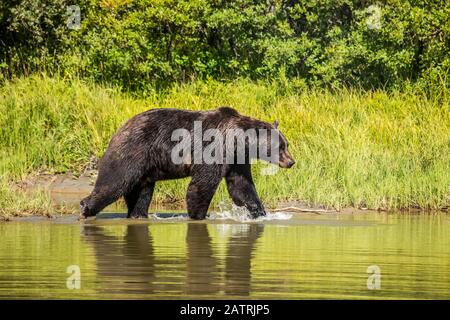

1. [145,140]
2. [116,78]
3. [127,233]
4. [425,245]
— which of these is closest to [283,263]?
[425,245]

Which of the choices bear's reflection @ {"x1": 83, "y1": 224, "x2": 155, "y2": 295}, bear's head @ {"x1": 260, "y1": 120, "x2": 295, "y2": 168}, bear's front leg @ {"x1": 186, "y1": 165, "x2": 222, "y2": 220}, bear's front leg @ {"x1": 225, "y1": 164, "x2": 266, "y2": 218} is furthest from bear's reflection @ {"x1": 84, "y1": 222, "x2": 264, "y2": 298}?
bear's head @ {"x1": 260, "y1": 120, "x2": 295, "y2": 168}

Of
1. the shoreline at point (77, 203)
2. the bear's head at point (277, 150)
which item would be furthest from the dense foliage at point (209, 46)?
the bear's head at point (277, 150)

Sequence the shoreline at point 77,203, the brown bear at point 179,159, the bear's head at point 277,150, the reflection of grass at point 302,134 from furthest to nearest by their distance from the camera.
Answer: the reflection of grass at point 302,134 → the bear's head at point 277,150 → the shoreline at point 77,203 → the brown bear at point 179,159

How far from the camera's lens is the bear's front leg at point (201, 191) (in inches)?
496

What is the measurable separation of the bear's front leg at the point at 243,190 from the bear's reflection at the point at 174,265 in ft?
4.55

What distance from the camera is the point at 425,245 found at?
10.2m

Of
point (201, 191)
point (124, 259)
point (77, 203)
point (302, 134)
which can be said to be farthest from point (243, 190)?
point (124, 259)

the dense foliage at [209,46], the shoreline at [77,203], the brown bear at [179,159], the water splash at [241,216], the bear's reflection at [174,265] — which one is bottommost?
the bear's reflection at [174,265]

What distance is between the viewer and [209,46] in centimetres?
2155

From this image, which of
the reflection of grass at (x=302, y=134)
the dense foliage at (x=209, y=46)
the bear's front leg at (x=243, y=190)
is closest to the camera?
the bear's front leg at (x=243, y=190)

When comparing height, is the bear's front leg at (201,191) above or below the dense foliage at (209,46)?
below

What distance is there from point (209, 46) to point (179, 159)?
9.02m

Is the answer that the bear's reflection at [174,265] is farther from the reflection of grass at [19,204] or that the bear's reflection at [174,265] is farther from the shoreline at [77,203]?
the shoreline at [77,203]

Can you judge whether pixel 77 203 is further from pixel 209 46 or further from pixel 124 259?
pixel 209 46
